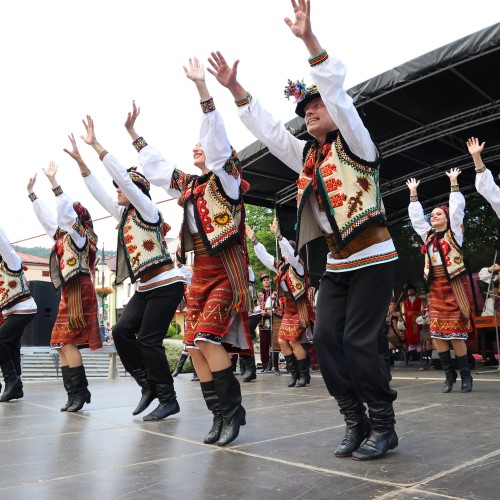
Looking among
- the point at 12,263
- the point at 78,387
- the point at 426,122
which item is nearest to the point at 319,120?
the point at 78,387

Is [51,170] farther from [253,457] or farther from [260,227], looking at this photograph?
[260,227]

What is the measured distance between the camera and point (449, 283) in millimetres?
5855

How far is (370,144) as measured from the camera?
103 inches

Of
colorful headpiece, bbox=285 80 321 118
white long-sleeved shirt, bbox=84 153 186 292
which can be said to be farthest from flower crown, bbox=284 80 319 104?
white long-sleeved shirt, bbox=84 153 186 292

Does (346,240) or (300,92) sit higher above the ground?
(300,92)

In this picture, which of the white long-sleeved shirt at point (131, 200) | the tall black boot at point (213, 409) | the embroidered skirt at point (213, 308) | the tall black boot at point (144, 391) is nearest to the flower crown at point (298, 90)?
the embroidered skirt at point (213, 308)

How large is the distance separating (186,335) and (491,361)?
26.7ft

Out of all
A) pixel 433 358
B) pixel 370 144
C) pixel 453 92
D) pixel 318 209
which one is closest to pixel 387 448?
pixel 318 209

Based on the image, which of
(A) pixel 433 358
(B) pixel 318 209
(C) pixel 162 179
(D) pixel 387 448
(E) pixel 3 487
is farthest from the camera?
(A) pixel 433 358

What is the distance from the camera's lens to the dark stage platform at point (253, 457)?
209cm

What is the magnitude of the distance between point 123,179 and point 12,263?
2.75 m

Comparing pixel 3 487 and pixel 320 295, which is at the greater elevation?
pixel 320 295

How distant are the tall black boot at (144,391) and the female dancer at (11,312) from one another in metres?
2.22

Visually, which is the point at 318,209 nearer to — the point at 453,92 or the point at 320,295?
the point at 320,295
